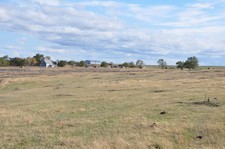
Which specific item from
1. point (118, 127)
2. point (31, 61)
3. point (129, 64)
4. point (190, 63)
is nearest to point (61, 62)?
point (31, 61)

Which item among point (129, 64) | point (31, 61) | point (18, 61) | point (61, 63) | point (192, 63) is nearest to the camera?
point (192, 63)

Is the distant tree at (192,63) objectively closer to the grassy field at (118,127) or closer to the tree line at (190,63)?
the tree line at (190,63)

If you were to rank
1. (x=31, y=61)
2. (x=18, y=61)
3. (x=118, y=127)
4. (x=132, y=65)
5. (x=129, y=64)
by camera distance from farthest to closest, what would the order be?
(x=129, y=64), (x=132, y=65), (x=31, y=61), (x=18, y=61), (x=118, y=127)

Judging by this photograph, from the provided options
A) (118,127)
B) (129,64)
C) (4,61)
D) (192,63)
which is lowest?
(118,127)

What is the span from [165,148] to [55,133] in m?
4.61

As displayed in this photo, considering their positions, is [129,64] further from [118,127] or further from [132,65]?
[118,127]

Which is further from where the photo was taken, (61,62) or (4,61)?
(61,62)

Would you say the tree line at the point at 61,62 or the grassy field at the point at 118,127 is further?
the tree line at the point at 61,62

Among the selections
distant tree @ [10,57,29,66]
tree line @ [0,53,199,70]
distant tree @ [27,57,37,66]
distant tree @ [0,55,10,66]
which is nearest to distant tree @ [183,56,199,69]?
tree line @ [0,53,199,70]

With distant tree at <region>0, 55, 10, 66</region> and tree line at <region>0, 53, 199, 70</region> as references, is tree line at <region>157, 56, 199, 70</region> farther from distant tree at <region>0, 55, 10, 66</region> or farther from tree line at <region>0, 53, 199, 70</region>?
distant tree at <region>0, 55, 10, 66</region>

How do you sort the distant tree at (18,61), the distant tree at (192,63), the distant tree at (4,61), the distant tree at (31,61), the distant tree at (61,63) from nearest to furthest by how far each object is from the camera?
the distant tree at (4,61) < the distant tree at (192,63) < the distant tree at (18,61) < the distant tree at (61,63) < the distant tree at (31,61)

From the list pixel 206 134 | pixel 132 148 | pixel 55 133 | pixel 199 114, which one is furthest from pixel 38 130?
pixel 199 114

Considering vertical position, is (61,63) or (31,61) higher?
(31,61)

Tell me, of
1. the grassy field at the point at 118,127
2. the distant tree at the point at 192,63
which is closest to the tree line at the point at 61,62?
the distant tree at the point at 192,63
